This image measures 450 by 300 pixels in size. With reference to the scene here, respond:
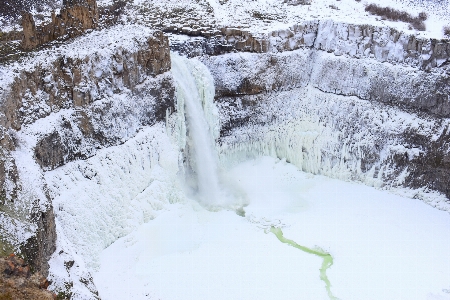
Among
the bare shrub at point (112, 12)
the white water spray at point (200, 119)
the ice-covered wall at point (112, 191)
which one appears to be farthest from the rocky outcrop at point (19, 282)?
the bare shrub at point (112, 12)

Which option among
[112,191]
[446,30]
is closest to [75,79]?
[112,191]

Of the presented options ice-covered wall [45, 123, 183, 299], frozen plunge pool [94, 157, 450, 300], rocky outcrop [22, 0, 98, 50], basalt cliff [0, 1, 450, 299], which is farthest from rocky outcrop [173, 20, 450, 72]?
frozen plunge pool [94, 157, 450, 300]

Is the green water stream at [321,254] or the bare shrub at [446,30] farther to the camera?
the bare shrub at [446,30]

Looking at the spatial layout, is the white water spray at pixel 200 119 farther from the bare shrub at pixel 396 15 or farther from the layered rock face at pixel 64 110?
the bare shrub at pixel 396 15

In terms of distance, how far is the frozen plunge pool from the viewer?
54.1 feet

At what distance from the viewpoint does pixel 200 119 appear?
21844 mm

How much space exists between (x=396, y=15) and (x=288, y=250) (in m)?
14.2

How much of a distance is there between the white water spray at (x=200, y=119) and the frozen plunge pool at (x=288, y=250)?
1504 millimetres

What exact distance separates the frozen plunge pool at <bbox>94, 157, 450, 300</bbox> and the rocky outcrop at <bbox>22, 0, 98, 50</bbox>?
8.44 metres

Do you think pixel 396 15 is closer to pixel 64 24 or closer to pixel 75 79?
pixel 64 24

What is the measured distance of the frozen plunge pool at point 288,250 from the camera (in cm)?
1650

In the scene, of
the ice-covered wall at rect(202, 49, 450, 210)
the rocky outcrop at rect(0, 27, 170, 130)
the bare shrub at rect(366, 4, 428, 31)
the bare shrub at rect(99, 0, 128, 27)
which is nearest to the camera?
the rocky outcrop at rect(0, 27, 170, 130)

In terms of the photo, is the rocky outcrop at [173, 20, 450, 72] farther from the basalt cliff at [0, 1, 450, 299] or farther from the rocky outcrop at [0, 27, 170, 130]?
the rocky outcrop at [0, 27, 170, 130]

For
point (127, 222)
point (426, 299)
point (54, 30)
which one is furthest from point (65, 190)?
point (426, 299)
